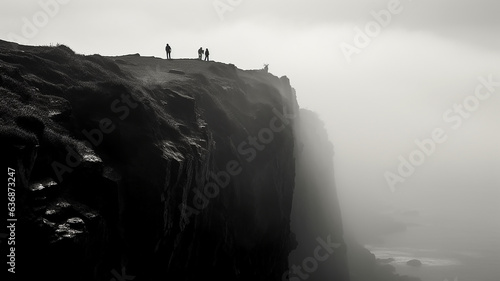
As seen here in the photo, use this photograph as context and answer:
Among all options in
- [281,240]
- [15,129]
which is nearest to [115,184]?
[15,129]

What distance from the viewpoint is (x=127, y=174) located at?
28.9 m

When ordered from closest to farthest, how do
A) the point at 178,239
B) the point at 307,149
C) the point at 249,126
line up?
1. the point at 178,239
2. the point at 249,126
3. the point at 307,149

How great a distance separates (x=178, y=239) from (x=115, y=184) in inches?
300

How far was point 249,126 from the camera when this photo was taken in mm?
55281

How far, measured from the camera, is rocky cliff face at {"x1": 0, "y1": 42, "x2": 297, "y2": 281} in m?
21.6

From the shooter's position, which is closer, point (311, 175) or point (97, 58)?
point (97, 58)

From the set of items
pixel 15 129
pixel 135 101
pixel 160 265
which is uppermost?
pixel 135 101

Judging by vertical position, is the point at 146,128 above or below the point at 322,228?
above

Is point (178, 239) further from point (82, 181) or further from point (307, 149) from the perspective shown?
point (307, 149)

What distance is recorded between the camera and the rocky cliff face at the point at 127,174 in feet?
70.8

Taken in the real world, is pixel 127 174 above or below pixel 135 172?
below

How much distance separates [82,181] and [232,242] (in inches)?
803

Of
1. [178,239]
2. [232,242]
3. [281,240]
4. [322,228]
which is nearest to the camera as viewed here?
[178,239]

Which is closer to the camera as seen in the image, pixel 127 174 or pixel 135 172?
pixel 127 174
